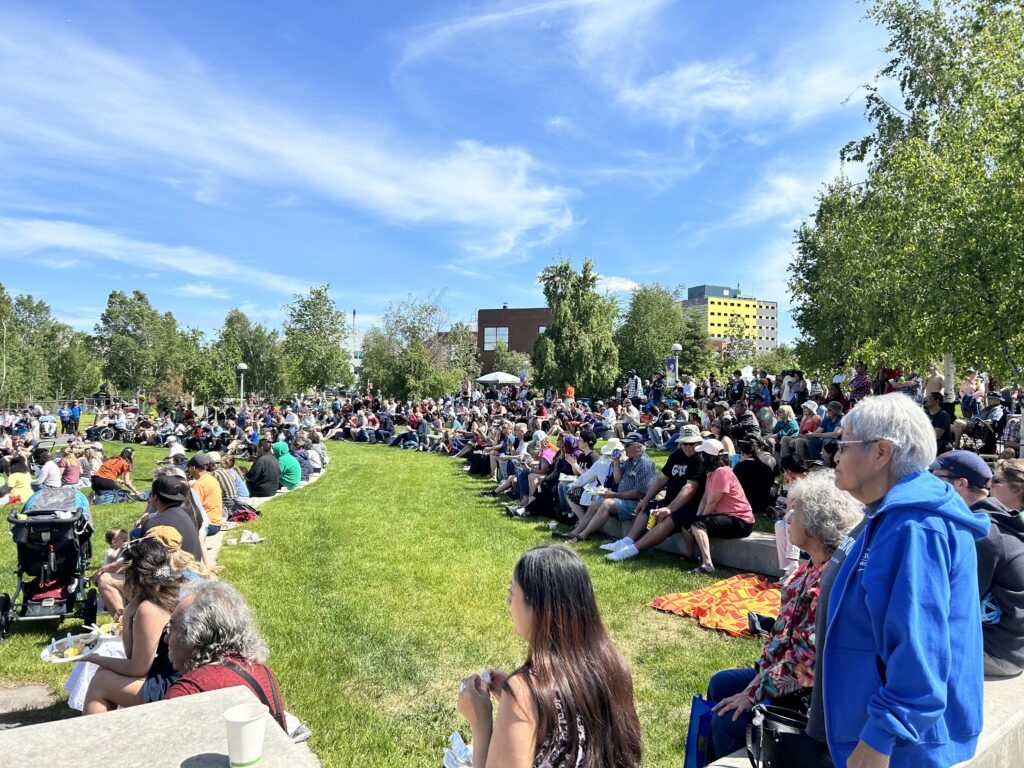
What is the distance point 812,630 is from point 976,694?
1.07 metres

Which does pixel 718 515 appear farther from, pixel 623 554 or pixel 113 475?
pixel 113 475

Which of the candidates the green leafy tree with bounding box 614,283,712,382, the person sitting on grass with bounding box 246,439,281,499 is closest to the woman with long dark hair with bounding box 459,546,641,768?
the person sitting on grass with bounding box 246,439,281,499

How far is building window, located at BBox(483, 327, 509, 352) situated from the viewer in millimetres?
69625

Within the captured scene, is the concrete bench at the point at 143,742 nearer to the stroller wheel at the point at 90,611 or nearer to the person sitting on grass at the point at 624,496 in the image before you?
the stroller wheel at the point at 90,611

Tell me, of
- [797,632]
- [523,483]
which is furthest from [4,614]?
[523,483]

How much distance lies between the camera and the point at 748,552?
23.9ft

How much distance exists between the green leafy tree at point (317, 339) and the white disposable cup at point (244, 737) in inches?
1455

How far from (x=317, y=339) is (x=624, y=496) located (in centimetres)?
3165

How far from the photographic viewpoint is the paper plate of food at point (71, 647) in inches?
186

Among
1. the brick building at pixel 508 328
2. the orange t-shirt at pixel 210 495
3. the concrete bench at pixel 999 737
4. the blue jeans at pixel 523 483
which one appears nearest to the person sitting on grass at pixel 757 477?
the blue jeans at pixel 523 483

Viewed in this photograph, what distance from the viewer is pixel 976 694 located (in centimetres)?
193

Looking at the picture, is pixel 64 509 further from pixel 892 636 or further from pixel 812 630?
pixel 892 636

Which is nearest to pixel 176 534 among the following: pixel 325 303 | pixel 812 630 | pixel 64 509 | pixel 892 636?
pixel 64 509

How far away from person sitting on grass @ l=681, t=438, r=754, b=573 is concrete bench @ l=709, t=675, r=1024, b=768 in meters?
4.00
